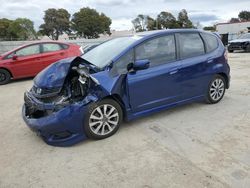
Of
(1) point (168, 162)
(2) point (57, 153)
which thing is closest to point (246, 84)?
(1) point (168, 162)

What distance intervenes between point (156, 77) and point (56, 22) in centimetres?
6312

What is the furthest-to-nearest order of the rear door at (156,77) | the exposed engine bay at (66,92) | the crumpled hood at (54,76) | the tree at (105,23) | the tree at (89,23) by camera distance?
the tree at (105,23) < the tree at (89,23) < the rear door at (156,77) < the crumpled hood at (54,76) < the exposed engine bay at (66,92)

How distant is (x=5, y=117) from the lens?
5.42 meters

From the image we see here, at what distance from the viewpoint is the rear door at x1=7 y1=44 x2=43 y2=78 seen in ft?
30.9

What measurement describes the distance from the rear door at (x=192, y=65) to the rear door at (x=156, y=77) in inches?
6.3

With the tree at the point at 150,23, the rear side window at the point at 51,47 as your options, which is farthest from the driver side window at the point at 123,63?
the tree at the point at 150,23

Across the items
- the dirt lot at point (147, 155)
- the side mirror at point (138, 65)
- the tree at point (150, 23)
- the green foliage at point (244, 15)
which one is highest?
the green foliage at point (244, 15)

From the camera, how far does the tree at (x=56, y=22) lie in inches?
2482

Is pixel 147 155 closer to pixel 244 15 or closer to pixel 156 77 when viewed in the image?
pixel 156 77

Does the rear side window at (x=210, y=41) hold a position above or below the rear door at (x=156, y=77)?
above

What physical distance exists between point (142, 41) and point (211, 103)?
2.13 metres

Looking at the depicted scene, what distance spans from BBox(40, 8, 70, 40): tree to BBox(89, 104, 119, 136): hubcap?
61.9m

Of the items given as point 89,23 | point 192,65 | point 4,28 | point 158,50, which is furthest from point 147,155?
point 4,28

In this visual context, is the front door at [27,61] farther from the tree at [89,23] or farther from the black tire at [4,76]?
the tree at [89,23]
